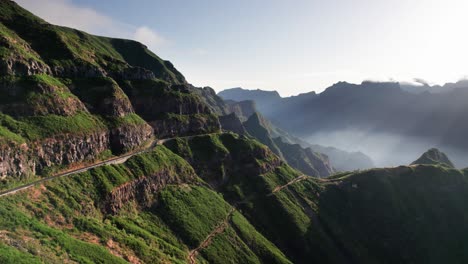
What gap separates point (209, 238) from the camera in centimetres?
12038

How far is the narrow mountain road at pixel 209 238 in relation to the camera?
348ft

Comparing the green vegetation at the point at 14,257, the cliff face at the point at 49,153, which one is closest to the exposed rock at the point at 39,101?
the cliff face at the point at 49,153

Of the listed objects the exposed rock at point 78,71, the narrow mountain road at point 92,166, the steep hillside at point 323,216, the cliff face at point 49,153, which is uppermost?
the exposed rock at point 78,71

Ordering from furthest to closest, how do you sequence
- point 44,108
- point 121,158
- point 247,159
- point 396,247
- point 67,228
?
point 247,159 < point 396,247 < point 121,158 < point 44,108 < point 67,228

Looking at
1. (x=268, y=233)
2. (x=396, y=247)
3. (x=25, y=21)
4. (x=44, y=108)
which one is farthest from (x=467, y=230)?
(x=25, y=21)

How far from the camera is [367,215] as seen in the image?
620 ft

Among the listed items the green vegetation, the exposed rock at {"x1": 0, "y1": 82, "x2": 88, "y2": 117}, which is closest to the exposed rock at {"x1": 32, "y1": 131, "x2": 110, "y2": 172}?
the exposed rock at {"x1": 0, "y1": 82, "x2": 88, "y2": 117}

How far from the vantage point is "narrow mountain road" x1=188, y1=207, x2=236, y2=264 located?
106131mm

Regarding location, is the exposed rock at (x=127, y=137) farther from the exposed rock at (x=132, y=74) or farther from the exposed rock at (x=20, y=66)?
the exposed rock at (x=132, y=74)

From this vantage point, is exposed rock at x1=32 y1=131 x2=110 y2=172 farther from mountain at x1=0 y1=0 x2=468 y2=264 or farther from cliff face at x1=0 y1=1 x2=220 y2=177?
mountain at x1=0 y1=0 x2=468 y2=264

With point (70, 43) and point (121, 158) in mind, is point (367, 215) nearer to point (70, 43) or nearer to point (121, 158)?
point (121, 158)

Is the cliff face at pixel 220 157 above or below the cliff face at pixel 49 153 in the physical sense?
below

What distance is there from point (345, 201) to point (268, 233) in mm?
69732

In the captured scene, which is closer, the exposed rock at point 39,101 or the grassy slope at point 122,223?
the grassy slope at point 122,223
